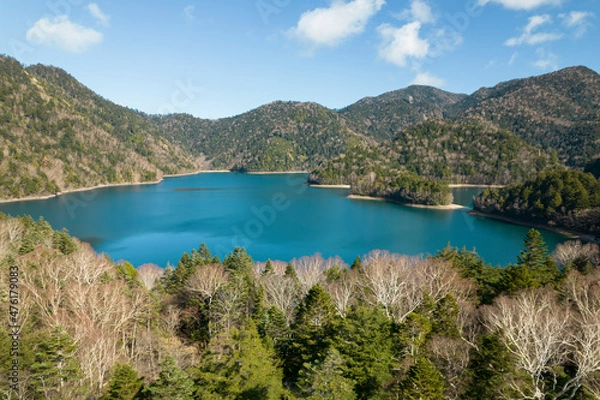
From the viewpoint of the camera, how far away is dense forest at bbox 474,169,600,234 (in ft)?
224

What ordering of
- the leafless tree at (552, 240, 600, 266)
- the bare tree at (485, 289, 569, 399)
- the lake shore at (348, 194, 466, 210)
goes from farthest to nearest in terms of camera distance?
1. the lake shore at (348, 194, 466, 210)
2. the leafless tree at (552, 240, 600, 266)
3. the bare tree at (485, 289, 569, 399)

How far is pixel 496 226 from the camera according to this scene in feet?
255

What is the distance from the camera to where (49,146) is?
500 feet

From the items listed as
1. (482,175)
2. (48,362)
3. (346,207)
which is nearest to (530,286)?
(48,362)

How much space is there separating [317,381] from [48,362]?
9.07 meters

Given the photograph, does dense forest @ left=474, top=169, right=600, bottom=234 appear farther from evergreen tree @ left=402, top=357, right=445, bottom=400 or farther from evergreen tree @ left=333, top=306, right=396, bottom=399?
evergreen tree @ left=402, top=357, right=445, bottom=400

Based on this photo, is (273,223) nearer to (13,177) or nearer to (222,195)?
(222,195)

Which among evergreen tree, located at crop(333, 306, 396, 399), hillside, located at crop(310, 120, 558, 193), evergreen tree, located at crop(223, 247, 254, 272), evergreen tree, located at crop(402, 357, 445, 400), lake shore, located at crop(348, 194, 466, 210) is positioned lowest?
lake shore, located at crop(348, 194, 466, 210)

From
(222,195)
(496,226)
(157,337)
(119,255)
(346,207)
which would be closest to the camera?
(157,337)

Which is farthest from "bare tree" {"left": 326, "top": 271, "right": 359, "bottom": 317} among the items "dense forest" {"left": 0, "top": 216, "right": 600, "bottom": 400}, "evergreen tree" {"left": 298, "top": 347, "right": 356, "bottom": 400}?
"evergreen tree" {"left": 298, "top": 347, "right": 356, "bottom": 400}

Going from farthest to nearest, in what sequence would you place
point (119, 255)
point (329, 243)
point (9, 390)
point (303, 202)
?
1. point (303, 202)
2. point (329, 243)
3. point (119, 255)
4. point (9, 390)

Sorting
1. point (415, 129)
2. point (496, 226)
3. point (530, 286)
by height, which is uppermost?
point (415, 129)

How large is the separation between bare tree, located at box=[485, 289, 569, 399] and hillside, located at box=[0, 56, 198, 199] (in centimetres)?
A: 13257

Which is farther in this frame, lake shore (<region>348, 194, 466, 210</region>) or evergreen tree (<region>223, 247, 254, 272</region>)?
lake shore (<region>348, 194, 466, 210</region>)
